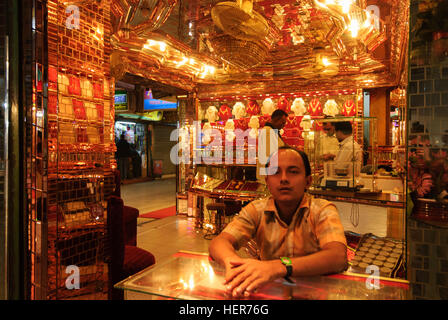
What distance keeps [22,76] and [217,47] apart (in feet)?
9.00

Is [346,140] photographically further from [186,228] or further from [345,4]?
[186,228]

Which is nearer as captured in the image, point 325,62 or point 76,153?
point 76,153

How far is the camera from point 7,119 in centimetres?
189

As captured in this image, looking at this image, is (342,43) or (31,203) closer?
(31,203)

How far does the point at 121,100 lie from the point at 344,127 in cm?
774

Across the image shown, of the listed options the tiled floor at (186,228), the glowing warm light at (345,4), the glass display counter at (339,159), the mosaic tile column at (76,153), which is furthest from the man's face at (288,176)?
the glowing warm light at (345,4)

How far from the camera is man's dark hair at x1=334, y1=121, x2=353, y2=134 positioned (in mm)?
3516

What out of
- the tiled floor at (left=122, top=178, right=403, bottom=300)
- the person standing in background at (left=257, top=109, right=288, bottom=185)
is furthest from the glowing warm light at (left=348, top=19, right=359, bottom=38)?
the tiled floor at (left=122, top=178, right=403, bottom=300)

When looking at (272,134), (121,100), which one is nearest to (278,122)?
(272,134)

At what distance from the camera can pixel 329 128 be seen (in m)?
3.68

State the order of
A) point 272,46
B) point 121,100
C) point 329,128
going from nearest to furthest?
point 329,128
point 272,46
point 121,100
